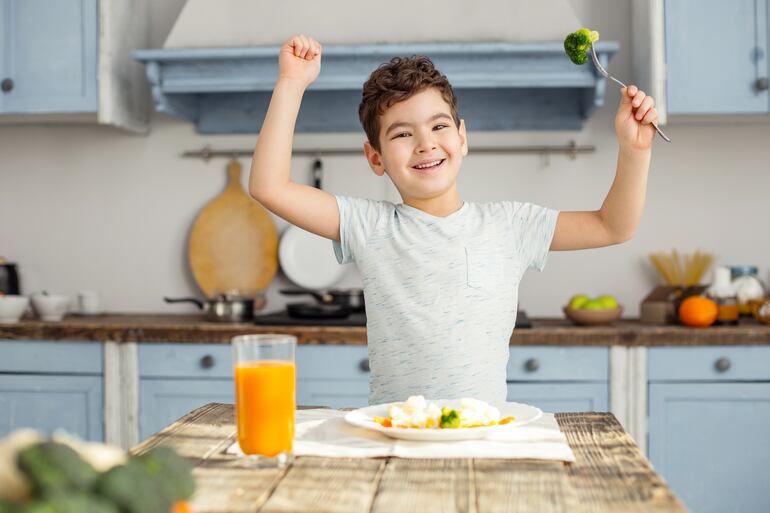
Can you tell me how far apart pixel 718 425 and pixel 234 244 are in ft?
5.68

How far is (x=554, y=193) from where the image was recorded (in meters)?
3.19

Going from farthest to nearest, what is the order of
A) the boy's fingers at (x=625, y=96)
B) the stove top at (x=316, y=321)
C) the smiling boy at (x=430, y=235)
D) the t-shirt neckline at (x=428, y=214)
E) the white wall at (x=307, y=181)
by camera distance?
the white wall at (x=307, y=181) → the stove top at (x=316, y=321) → the t-shirt neckline at (x=428, y=214) → the smiling boy at (x=430, y=235) → the boy's fingers at (x=625, y=96)

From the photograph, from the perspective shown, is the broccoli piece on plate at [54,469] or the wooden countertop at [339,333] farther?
the wooden countertop at [339,333]

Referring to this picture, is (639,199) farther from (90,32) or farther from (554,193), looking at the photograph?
(90,32)

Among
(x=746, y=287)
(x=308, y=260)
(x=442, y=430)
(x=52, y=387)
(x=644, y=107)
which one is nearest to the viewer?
(x=442, y=430)

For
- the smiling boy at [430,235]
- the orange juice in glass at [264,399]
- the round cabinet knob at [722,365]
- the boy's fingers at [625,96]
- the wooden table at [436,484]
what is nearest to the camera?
the wooden table at [436,484]

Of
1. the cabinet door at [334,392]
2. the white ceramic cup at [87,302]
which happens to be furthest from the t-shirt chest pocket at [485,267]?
the white ceramic cup at [87,302]

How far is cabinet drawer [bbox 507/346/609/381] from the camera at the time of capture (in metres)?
2.62

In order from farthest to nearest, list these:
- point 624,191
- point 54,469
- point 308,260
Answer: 1. point 308,260
2. point 624,191
3. point 54,469

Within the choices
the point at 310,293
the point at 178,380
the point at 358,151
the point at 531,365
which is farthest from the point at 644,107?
the point at 358,151

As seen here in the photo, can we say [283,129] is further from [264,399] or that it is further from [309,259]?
[309,259]

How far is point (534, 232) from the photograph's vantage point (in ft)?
5.17

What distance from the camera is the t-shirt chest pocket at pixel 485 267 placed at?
151cm

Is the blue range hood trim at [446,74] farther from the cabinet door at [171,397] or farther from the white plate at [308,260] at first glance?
the cabinet door at [171,397]
